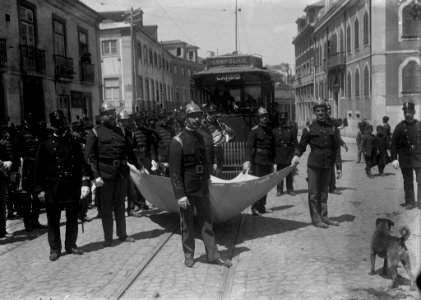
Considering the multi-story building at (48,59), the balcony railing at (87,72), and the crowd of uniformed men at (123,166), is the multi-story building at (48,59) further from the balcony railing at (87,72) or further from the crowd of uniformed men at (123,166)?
the crowd of uniformed men at (123,166)

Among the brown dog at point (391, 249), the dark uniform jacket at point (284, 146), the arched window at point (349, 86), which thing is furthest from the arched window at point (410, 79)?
the brown dog at point (391, 249)

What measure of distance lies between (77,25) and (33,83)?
557cm

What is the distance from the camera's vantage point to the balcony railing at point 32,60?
1620 cm

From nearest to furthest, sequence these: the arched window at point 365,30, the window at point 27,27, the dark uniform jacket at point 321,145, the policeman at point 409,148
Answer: the dark uniform jacket at point 321,145
the policeman at point 409,148
the window at point 27,27
the arched window at point 365,30

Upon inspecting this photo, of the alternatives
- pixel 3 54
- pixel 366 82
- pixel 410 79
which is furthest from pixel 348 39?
pixel 3 54

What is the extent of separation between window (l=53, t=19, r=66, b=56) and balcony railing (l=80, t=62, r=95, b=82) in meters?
1.88

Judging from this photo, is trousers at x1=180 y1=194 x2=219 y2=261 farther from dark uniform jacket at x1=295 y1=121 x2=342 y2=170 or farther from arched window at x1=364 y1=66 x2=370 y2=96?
arched window at x1=364 y1=66 x2=370 y2=96

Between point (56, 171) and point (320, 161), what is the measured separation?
13.1 feet

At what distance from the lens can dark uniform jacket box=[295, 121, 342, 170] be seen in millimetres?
7293

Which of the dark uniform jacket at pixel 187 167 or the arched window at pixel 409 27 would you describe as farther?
the arched window at pixel 409 27

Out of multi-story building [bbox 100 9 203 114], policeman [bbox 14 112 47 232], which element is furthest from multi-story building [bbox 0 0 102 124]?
policeman [bbox 14 112 47 232]

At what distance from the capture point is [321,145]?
732 cm

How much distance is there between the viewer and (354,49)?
29.0 m

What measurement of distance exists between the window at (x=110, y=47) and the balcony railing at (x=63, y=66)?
15.4m
